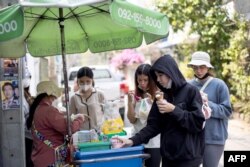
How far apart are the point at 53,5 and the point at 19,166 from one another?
2.64 m

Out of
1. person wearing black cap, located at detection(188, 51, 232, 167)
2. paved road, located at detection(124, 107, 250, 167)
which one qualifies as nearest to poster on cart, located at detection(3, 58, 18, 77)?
person wearing black cap, located at detection(188, 51, 232, 167)

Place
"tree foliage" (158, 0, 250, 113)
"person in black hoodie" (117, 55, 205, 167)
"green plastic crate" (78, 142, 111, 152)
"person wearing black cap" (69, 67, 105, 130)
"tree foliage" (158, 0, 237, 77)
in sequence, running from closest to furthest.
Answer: "person in black hoodie" (117, 55, 205, 167), "green plastic crate" (78, 142, 111, 152), "person wearing black cap" (69, 67, 105, 130), "tree foliage" (158, 0, 250, 113), "tree foliage" (158, 0, 237, 77)

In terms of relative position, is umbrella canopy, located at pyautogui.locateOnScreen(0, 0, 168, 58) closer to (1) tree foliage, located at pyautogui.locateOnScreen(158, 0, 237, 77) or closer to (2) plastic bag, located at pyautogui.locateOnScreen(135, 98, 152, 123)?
(2) plastic bag, located at pyautogui.locateOnScreen(135, 98, 152, 123)

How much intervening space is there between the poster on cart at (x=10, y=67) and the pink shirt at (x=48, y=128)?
1.06m

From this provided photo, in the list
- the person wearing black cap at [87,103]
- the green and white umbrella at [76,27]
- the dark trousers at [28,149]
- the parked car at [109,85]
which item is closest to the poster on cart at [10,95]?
the green and white umbrella at [76,27]

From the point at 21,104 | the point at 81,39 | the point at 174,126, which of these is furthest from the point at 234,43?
the point at 174,126

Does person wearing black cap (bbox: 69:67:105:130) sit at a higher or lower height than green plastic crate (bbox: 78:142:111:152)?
higher

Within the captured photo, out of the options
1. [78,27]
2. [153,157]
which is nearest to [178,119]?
[153,157]

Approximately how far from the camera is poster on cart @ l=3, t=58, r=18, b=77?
522cm

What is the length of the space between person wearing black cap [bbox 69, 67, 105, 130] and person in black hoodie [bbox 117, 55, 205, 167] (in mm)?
1946

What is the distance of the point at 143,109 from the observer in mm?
4590

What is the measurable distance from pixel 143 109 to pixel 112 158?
1220 mm

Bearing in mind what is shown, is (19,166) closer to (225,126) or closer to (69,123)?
(69,123)

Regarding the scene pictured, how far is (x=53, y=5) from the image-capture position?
347cm
